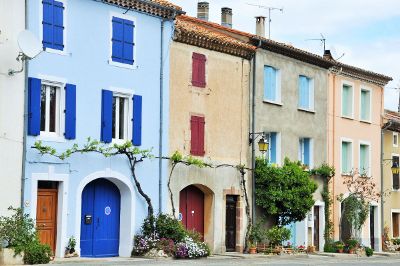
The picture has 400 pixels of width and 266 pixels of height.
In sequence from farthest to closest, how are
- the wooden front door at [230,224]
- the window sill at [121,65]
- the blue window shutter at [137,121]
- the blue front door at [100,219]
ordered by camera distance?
the wooden front door at [230,224]
the blue window shutter at [137,121]
the window sill at [121,65]
the blue front door at [100,219]

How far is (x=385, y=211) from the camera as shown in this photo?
4712 centimetres

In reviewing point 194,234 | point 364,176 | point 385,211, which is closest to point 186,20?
point 194,234

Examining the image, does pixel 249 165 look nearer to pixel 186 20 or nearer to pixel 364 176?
pixel 186 20

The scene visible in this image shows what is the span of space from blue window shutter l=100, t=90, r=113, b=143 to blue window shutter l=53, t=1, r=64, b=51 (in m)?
2.29

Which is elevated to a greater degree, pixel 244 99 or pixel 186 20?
pixel 186 20

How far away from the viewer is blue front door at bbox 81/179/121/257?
97.3 ft

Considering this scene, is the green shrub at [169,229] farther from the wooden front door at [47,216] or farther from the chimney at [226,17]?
the chimney at [226,17]

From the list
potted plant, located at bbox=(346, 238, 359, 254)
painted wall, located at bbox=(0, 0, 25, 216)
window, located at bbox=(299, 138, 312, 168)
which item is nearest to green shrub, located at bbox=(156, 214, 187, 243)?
painted wall, located at bbox=(0, 0, 25, 216)

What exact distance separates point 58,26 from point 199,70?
23.1ft

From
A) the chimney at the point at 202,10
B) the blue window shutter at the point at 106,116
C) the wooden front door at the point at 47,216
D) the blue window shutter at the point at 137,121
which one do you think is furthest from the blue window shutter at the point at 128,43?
the chimney at the point at 202,10

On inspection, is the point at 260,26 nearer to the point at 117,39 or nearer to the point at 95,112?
the point at 117,39

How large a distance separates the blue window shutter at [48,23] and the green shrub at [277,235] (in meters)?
12.1

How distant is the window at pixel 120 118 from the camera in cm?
3027

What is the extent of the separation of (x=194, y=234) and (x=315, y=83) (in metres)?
12.0
